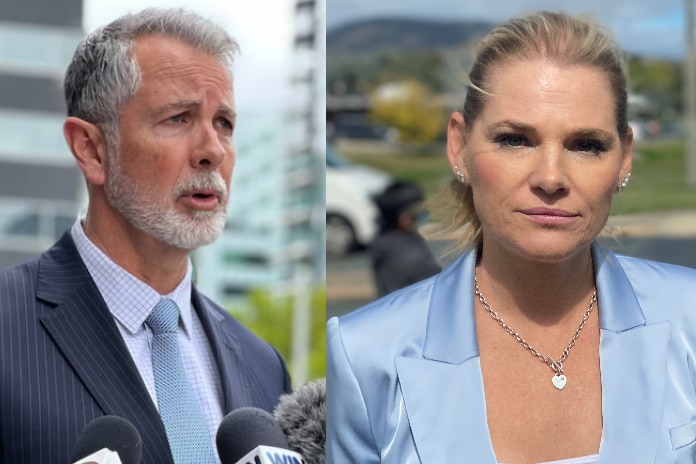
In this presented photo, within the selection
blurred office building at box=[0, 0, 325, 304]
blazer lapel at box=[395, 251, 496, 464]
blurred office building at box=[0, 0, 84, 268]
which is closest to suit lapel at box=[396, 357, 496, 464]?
blazer lapel at box=[395, 251, 496, 464]

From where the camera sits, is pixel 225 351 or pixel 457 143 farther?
pixel 225 351

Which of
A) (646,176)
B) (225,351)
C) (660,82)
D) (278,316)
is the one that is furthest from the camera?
(278,316)

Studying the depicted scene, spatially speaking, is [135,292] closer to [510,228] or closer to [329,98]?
[329,98]

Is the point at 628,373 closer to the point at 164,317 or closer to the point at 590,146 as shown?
the point at 590,146

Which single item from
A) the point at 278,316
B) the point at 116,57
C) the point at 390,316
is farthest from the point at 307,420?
the point at 278,316

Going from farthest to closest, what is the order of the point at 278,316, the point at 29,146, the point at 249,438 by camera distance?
1. the point at 278,316
2. the point at 29,146
3. the point at 249,438

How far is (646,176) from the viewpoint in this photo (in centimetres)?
179

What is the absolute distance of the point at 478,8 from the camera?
2.11 m

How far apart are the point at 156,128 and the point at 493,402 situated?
0.96 meters

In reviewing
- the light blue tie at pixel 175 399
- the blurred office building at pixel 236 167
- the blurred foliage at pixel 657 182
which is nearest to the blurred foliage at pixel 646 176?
the blurred foliage at pixel 657 182

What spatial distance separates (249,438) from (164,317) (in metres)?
0.57

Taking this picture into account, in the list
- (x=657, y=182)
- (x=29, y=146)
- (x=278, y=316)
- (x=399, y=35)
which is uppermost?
(x=399, y=35)

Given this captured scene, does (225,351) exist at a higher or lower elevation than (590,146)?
lower

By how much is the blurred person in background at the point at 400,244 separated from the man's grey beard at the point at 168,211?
0.33 m
